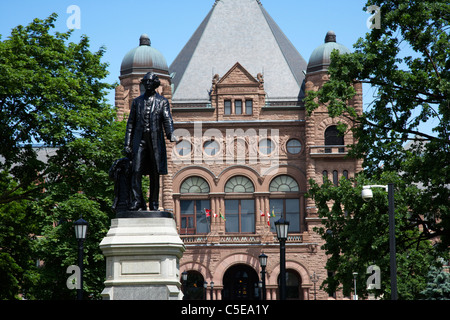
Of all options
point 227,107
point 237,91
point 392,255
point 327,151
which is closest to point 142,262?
point 392,255

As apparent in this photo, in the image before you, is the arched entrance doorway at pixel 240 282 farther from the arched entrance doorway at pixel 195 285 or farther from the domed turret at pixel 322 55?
the domed turret at pixel 322 55

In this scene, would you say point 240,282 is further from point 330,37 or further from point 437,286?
point 437,286

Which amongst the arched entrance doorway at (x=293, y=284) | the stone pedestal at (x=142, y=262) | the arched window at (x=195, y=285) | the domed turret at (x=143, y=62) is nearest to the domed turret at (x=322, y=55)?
the domed turret at (x=143, y=62)

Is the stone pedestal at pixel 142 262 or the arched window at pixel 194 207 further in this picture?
the arched window at pixel 194 207

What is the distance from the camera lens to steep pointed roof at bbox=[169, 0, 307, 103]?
223ft

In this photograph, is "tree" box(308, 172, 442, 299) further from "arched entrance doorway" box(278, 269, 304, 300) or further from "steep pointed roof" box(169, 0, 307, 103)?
"steep pointed roof" box(169, 0, 307, 103)

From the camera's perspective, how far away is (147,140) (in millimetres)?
14422

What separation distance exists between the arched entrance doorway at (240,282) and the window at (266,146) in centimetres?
965

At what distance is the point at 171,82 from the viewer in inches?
2749

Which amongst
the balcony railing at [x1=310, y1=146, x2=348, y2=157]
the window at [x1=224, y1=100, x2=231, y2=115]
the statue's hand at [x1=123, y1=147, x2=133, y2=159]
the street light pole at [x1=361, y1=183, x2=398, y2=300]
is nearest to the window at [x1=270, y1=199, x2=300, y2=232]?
the balcony railing at [x1=310, y1=146, x2=348, y2=157]

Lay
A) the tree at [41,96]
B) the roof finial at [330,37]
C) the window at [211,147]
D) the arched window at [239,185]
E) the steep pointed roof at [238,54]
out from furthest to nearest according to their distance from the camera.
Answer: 1. the steep pointed roof at [238,54]
2. the roof finial at [330,37]
3. the window at [211,147]
4. the arched window at [239,185]
5. the tree at [41,96]

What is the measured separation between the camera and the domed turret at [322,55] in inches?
2534
